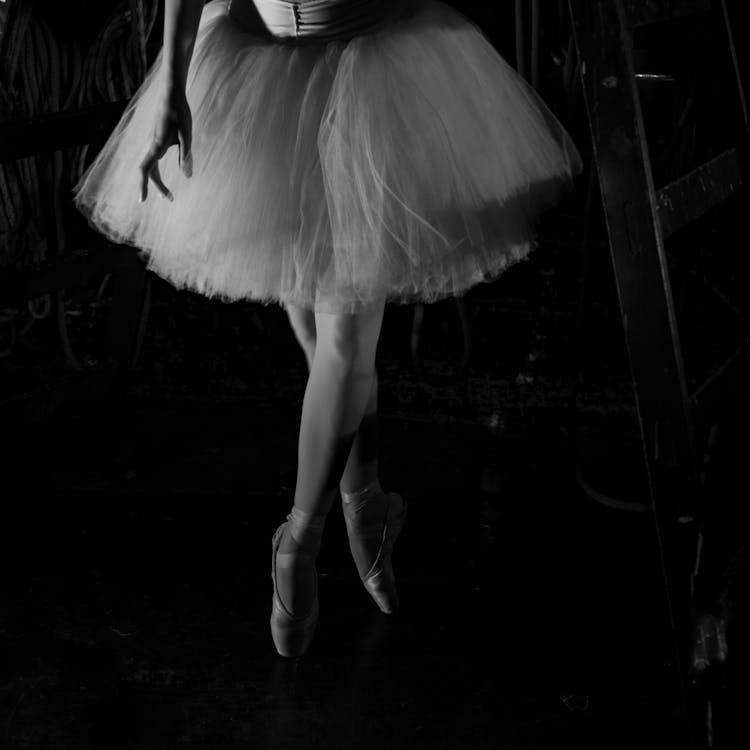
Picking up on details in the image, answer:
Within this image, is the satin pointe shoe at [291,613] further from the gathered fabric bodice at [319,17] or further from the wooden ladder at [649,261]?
the gathered fabric bodice at [319,17]

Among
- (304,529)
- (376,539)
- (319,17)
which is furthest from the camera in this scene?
(376,539)

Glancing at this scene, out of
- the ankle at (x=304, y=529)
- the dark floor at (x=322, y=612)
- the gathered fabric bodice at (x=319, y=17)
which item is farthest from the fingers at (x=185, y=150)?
the dark floor at (x=322, y=612)

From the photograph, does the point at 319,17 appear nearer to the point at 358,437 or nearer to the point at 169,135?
the point at 169,135

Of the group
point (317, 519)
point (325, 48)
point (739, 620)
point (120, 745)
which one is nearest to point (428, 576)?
point (317, 519)

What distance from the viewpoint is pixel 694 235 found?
2141 mm

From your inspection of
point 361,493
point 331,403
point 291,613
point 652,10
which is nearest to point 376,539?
point 361,493

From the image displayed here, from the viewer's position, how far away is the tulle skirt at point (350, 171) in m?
1.35

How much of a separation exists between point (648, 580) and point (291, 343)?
3.69 ft

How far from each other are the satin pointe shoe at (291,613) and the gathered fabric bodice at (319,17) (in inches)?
25.7

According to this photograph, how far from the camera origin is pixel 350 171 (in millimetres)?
1351

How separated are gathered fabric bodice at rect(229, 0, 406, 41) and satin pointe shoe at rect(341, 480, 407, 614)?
2.14 feet

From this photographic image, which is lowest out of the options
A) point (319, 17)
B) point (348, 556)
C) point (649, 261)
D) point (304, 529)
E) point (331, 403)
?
point (348, 556)

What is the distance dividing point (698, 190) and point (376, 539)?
0.70 m

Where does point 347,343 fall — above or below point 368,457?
above
